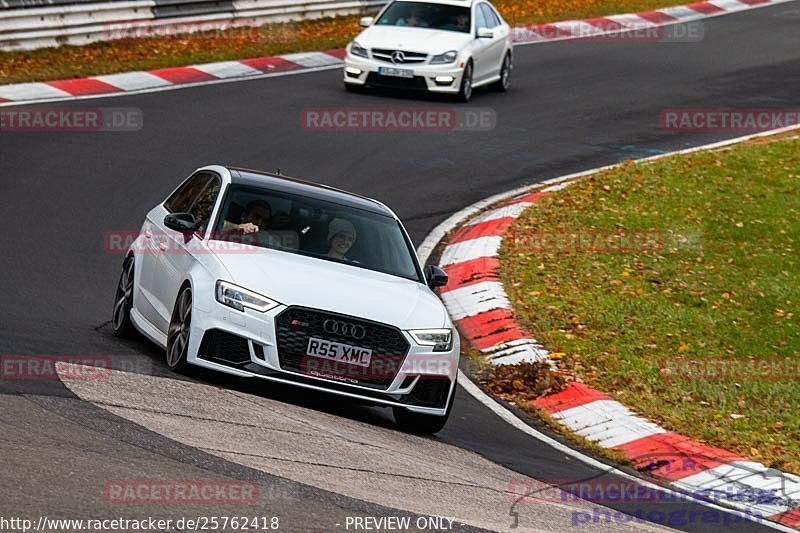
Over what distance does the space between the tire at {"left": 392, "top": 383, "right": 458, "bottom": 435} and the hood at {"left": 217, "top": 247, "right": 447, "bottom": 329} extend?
0.60m

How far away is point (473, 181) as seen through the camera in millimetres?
17984

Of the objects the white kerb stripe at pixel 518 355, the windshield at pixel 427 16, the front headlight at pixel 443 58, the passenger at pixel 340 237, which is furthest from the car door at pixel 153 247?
the windshield at pixel 427 16

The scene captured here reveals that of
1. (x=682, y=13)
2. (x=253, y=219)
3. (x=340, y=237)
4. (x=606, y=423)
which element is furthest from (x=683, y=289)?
(x=682, y=13)

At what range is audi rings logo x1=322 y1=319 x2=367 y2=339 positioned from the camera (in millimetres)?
8992

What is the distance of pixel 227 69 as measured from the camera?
2242cm

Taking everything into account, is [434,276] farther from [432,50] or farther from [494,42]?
[494,42]

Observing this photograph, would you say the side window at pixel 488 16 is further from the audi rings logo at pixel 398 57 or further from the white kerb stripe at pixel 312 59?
the white kerb stripe at pixel 312 59

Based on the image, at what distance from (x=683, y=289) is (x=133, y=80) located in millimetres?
10230

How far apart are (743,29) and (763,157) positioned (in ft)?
45.3

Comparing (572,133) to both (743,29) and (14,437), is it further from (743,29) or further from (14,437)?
(14,437)


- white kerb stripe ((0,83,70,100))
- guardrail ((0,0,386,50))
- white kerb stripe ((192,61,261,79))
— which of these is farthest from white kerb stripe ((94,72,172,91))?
guardrail ((0,0,386,50))

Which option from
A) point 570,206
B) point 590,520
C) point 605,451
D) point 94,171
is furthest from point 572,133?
point 590,520

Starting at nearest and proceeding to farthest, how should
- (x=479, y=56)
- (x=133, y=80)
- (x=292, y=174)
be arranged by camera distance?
1. (x=292, y=174)
2. (x=133, y=80)
3. (x=479, y=56)

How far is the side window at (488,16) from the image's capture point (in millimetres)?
23805
